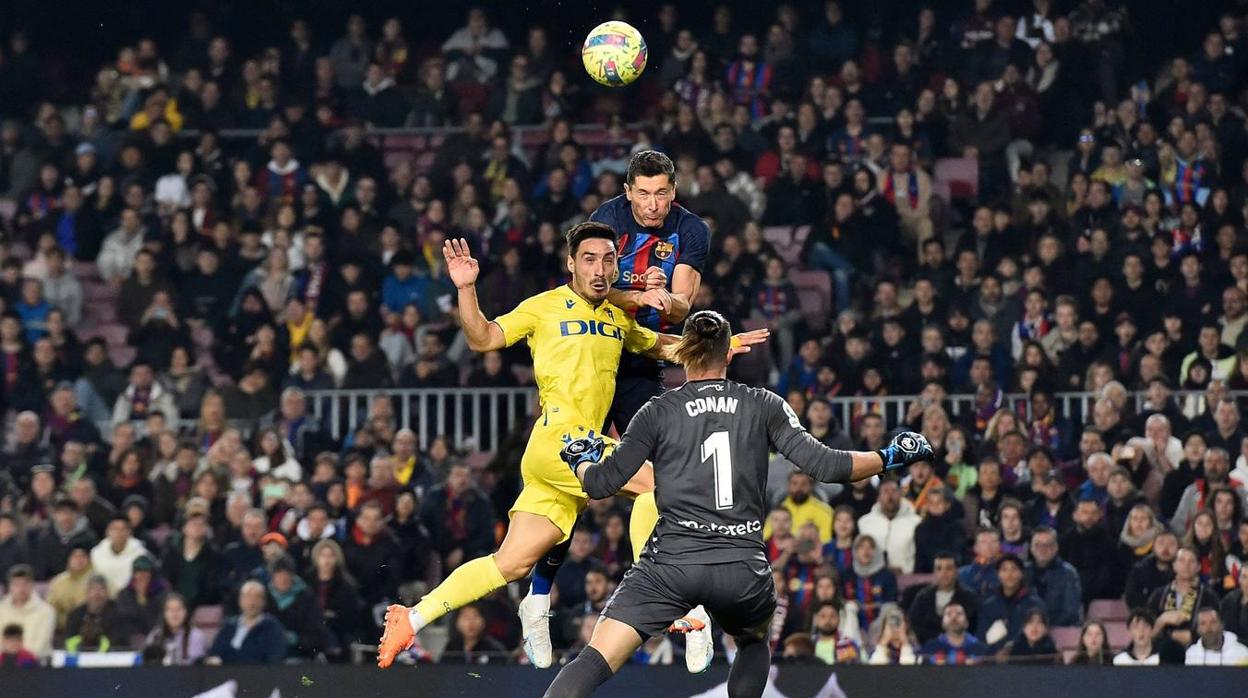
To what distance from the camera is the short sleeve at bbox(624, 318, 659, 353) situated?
9.37 meters

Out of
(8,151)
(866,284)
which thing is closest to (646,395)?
(866,284)

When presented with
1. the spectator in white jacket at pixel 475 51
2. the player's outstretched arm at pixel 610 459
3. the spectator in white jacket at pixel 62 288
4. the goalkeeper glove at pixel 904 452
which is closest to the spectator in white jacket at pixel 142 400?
the spectator in white jacket at pixel 62 288

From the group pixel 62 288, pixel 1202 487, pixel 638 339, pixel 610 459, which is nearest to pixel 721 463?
pixel 610 459

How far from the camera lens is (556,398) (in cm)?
916

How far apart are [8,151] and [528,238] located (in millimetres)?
6020

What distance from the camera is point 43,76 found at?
20.8 m

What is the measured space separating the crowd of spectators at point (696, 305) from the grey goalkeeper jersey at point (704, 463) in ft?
15.9

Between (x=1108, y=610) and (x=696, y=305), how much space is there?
4.32 metres

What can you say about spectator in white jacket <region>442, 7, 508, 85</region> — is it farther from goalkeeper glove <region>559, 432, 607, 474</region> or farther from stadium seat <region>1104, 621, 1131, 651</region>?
goalkeeper glove <region>559, 432, 607, 474</region>

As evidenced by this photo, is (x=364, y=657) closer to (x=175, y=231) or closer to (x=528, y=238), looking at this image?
(x=528, y=238)

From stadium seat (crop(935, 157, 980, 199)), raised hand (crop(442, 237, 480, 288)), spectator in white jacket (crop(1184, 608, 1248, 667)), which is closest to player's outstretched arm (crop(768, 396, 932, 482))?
raised hand (crop(442, 237, 480, 288))

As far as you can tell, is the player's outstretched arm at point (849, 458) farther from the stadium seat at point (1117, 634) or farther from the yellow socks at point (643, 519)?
the stadium seat at point (1117, 634)

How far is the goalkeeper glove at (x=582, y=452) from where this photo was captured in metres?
8.20

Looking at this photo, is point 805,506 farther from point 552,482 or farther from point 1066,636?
point 552,482
